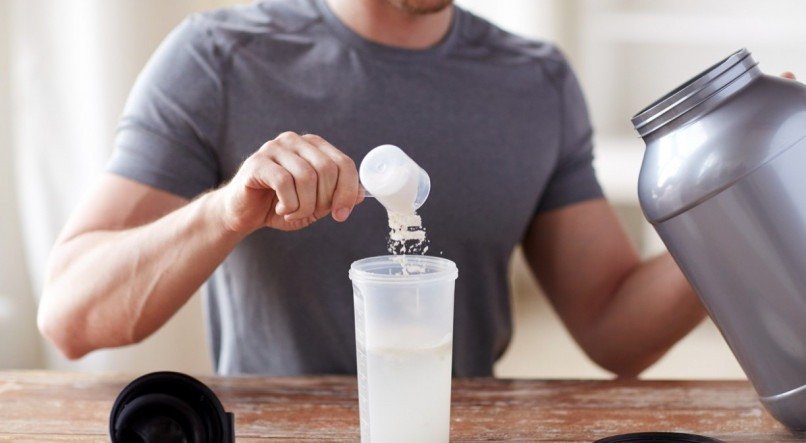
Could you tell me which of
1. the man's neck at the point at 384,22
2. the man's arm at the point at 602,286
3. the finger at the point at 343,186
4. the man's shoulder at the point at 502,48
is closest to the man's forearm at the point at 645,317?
the man's arm at the point at 602,286

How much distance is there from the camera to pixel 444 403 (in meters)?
0.85

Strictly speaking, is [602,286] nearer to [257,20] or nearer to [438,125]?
[438,125]

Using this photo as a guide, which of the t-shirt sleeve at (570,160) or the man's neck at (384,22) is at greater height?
the man's neck at (384,22)

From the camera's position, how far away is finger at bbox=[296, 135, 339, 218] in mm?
840

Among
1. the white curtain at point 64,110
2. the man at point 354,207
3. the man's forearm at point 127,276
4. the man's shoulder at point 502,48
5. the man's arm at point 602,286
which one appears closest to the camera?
the man's forearm at point 127,276

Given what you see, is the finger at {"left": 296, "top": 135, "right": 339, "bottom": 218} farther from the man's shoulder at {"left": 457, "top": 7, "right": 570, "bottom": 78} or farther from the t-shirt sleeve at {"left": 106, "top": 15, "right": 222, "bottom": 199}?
the man's shoulder at {"left": 457, "top": 7, "right": 570, "bottom": 78}

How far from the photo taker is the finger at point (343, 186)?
845 millimetres

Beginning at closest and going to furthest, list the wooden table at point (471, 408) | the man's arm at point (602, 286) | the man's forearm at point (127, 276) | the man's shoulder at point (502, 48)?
the wooden table at point (471, 408), the man's forearm at point (127, 276), the man's arm at point (602, 286), the man's shoulder at point (502, 48)

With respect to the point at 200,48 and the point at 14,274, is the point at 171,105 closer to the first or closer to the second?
the point at 200,48

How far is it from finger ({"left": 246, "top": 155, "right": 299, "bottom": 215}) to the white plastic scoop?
0.22ft

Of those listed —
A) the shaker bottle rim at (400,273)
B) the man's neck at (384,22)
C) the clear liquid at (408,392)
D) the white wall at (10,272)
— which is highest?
the man's neck at (384,22)

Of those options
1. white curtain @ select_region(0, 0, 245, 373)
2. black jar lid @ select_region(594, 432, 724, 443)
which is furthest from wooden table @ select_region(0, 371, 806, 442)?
white curtain @ select_region(0, 0, 245, 373)

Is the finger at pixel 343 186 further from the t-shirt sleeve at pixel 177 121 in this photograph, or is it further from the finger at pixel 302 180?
the t-shirt sleeve at pixel 177 121

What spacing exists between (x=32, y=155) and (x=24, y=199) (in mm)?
105
